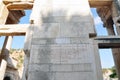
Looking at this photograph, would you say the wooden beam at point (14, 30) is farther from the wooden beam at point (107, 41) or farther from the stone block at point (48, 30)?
the wooden beam at point (107, 41)

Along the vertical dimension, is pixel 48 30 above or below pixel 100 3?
below

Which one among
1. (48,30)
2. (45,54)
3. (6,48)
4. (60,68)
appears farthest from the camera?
(6,48)

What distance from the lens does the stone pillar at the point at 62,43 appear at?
5902mm

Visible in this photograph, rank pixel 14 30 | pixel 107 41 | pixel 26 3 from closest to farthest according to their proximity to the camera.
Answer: pixel 107 41 → pixel 14 30 → pixel 26 3

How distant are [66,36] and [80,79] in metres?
1.87

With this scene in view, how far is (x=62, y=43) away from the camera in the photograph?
657 cm

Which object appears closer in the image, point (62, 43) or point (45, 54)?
point (45, 54)

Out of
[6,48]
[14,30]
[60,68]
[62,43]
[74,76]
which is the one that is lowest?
[74,76]

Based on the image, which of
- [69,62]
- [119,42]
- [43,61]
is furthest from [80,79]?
[119,42]

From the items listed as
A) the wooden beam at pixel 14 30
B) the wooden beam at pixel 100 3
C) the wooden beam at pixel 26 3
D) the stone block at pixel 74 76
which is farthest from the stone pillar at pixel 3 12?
the stone block at pixel 74 76

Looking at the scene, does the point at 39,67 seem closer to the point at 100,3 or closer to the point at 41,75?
the point at 41,75

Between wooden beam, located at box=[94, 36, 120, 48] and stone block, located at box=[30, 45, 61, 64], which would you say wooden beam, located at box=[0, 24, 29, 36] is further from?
wooden beam, located at box=[94, 36, 120, 48]

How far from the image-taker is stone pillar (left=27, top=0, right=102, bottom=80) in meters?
5.90

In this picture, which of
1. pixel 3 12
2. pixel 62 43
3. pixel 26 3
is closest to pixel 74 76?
pixel 62 43
